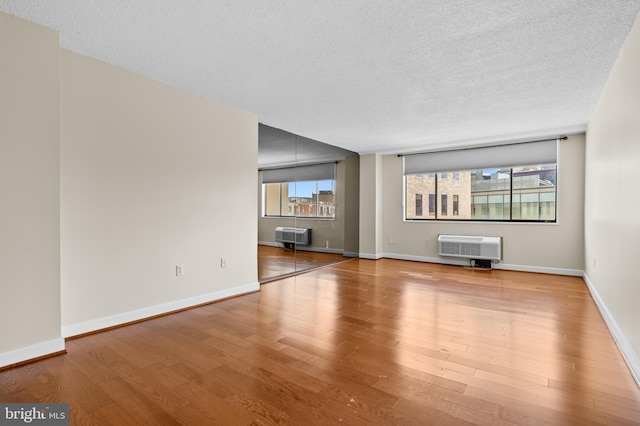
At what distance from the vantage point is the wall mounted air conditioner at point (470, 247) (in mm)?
5879

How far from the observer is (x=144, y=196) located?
3256 mm

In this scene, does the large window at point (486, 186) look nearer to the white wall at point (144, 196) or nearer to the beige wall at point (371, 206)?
the beige wall at point (371, 206)

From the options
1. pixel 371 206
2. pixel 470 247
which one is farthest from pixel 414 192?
pixel 470 247

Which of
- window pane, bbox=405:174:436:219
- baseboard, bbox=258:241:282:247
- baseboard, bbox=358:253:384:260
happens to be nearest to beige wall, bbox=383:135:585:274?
window pane, bbox=405:174:436:219

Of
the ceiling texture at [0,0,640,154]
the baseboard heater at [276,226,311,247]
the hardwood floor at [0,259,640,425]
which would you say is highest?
the ceiling texture at [0,0,640,154]

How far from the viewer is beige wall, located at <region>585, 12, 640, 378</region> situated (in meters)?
2.25

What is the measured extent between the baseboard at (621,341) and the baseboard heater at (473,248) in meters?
2.05

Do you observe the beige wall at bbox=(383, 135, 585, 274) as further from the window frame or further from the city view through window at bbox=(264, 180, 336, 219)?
the city view through window at bbox=(264, 180, 336, 219)

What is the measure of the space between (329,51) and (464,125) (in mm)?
3181

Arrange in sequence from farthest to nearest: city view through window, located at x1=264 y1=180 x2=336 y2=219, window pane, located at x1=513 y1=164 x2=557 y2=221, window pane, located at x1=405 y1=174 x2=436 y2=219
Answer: window pane, located at x1=405 y1=174 x2=436 y2=219
window pane, located at x1=513 y1=164 x2=557 y2=221
city view through window, located at x1=264 y1=180 x2=336 y2=219

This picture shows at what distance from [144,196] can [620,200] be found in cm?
437

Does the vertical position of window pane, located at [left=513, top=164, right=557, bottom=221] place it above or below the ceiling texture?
below

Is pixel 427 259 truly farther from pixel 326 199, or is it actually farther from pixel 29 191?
pixel 29 191

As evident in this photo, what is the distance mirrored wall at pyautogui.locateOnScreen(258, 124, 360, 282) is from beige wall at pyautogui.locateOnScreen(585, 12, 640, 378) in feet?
13.0
